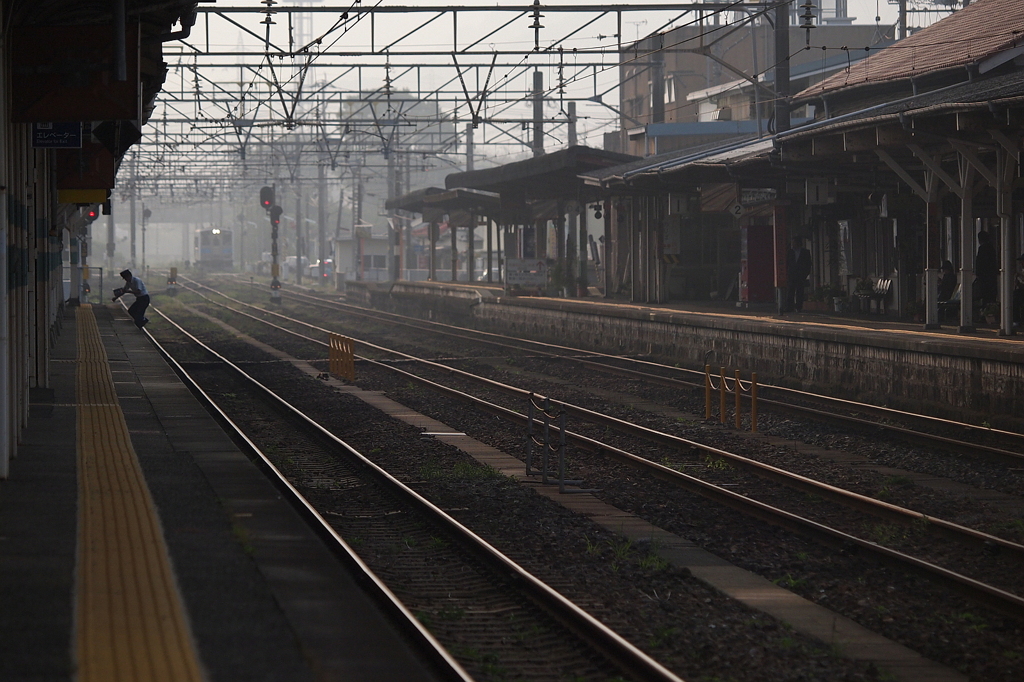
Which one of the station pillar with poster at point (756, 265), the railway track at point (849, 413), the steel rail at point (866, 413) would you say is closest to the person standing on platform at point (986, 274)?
the railway track at point (849, 413)

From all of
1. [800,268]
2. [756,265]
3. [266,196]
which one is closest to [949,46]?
[800,268]

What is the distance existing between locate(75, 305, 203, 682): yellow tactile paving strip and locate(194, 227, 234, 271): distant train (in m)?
81.3

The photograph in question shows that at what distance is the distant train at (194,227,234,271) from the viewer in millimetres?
89062

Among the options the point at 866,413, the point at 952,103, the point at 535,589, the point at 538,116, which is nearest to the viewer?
the point at 535,589

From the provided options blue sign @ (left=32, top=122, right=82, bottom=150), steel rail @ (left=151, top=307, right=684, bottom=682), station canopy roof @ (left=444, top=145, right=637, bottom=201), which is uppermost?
station canopy roof @ (left=444, top=145, right=637, bottom=201)

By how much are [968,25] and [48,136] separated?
2102 centimetres

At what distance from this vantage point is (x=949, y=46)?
81.7 feet

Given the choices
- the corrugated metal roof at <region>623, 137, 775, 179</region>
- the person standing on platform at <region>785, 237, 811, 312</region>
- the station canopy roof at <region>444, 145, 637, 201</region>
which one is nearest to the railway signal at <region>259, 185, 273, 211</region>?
the station canopy roof at <region>444, 145, 637, 201</region>

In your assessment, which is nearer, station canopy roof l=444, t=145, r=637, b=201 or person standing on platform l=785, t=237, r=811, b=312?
person standing on platform l=785, t=237, r=811, b=312

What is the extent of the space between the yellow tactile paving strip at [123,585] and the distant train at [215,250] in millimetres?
81303

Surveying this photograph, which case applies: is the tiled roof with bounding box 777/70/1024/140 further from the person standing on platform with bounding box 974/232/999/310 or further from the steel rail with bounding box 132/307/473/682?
the steel rail with bounding box 132/307/473/682

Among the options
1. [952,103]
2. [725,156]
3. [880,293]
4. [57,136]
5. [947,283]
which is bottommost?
[880,293]

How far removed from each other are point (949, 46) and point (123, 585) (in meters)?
23.1

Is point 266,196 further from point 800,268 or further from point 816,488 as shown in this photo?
point 816,488
